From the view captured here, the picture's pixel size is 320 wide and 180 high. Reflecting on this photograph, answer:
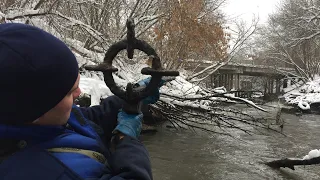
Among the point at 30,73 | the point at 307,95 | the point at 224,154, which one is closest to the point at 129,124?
the point at 30,73

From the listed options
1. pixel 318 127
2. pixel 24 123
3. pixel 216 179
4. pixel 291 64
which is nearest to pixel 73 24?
pixel 216 179

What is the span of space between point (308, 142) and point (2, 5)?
391 inches

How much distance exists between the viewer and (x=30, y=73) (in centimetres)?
112

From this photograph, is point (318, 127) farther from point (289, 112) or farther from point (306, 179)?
point (306, 179)

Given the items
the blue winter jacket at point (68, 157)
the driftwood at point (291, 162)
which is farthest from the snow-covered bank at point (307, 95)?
the blue winter jacket at point (68, 157)

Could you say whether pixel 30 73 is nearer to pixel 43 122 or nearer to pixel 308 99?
pixel 43 122

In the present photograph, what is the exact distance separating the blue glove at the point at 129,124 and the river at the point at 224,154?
5.89 m

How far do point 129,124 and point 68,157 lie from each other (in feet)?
1.16

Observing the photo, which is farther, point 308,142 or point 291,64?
point 291,64

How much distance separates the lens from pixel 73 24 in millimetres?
8688

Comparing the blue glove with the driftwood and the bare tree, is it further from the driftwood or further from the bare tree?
the bare tree

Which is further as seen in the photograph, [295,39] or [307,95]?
[295,39]

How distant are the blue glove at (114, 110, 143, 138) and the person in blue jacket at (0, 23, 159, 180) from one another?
0.09 metres

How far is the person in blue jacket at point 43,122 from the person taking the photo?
1.11 meters
